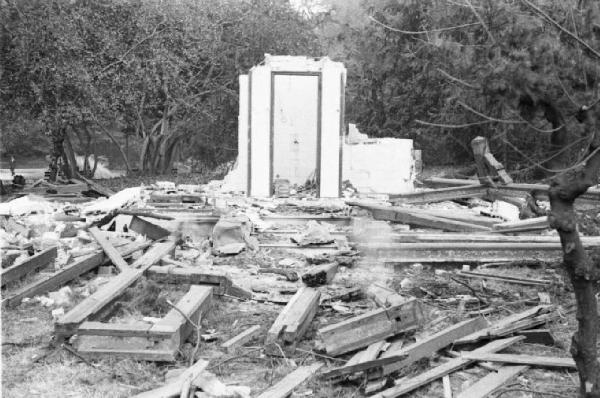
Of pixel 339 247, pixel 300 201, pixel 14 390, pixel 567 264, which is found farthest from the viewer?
pixel 300 201

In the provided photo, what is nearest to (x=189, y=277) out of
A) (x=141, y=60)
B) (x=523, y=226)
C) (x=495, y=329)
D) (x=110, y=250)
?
(x=110, y=250)

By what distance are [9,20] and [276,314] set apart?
47.5 ft

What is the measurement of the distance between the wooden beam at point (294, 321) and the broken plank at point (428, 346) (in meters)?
0.80

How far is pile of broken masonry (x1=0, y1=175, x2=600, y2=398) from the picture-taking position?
496cm

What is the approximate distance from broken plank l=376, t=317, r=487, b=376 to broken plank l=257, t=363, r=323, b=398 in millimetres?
528

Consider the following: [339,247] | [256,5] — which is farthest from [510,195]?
[256,5]

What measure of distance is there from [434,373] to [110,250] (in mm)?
4958

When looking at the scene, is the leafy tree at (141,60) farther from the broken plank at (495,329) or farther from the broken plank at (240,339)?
the broken plank at (495,329)

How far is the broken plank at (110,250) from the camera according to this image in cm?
794

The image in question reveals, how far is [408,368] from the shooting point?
4.94m

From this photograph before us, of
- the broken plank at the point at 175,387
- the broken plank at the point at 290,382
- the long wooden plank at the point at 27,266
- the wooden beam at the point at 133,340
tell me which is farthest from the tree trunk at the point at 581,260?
the long wooden plank at the point at 27,266

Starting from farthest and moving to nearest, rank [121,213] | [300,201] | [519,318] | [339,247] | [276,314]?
[300,201] < [121,213] < [339,247] < [276,314] < [519,318]

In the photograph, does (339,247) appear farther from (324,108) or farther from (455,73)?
(455,73)

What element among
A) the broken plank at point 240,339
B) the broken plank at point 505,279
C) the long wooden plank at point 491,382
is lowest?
the broken plank at point 240,339
